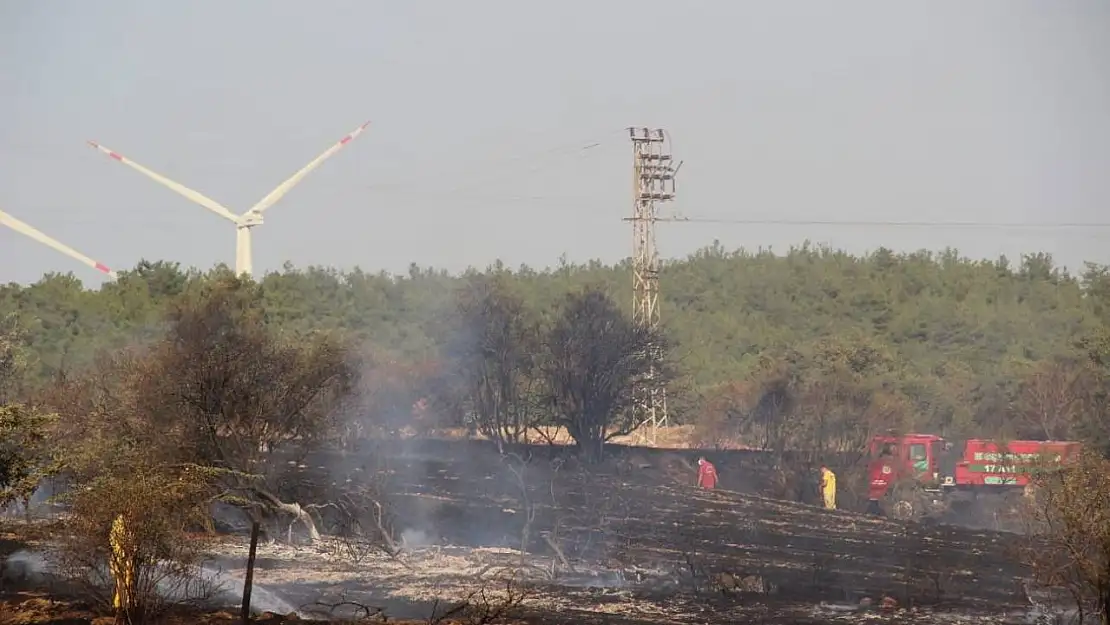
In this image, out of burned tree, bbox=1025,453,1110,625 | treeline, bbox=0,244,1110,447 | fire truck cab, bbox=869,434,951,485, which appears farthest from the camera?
treeline, bbox=0,244,1110,447

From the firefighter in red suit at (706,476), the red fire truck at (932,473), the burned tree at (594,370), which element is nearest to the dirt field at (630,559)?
the firefighter in red suit at (706,476)

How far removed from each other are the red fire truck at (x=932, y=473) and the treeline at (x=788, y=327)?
11.3 feet

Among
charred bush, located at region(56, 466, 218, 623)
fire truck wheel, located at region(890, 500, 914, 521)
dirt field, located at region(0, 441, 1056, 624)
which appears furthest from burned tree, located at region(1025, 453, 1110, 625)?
fire truck wheel, located at region(890, 500, 914, 521)

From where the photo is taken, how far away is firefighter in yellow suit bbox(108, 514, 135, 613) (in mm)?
26922

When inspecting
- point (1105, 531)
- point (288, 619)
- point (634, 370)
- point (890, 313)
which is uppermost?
point (890, 313)

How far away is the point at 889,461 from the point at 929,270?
74.9 metres

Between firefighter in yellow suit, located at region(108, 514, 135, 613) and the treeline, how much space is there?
80.4 feet

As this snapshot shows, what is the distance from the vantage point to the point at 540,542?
5206 cm

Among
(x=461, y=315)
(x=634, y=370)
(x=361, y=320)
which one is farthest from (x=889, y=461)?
(x=361, y=320)

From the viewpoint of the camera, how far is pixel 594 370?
74.9 m

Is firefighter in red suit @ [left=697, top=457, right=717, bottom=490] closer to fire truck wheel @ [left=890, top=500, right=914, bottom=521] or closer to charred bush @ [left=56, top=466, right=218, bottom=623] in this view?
fire truck wheel @ [left=890, top=500, right=914, bottom=521]

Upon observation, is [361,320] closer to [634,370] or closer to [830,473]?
[634,370]

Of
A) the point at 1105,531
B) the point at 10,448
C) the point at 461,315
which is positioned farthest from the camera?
the point at 461,315

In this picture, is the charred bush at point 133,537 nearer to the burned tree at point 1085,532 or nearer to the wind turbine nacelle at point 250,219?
the burned tree at point 1085,532
